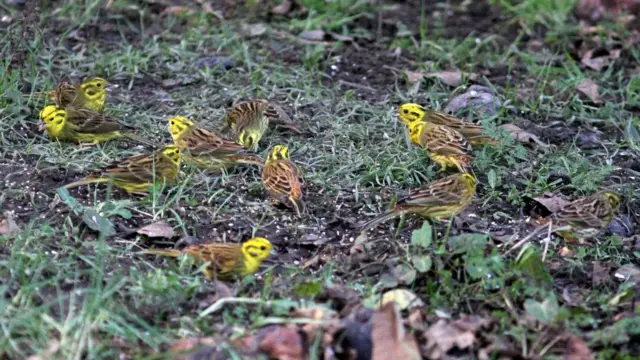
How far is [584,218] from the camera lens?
666 cm

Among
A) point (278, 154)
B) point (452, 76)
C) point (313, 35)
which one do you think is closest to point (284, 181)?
point (278, 154)

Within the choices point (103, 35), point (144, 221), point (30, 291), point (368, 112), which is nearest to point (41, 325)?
point (30, 291)

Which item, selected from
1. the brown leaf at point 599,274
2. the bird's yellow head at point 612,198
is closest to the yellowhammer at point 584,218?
the bird's yellow head at point 612,198

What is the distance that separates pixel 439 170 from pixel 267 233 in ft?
5.23

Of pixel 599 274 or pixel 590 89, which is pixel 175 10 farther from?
pixel 599 274

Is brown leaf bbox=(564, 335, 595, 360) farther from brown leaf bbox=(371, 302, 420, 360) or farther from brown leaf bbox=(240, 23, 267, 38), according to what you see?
brown leaf bbox=(240, 23, 267, 38)

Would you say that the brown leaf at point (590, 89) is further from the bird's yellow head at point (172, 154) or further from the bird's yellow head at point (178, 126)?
the bird's yellow head at point (172, 154)

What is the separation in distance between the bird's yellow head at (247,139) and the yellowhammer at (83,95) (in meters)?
1.13

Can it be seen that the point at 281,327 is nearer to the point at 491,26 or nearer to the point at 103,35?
the point at 103,35

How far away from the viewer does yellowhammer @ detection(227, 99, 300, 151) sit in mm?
7840

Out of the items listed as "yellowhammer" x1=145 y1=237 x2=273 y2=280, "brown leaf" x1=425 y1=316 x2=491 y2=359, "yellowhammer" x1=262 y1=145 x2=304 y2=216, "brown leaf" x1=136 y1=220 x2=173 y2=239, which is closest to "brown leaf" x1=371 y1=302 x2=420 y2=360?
"brown leaf" x1=425 y1=316 x2=491 y2=359

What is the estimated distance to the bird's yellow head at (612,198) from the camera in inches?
269

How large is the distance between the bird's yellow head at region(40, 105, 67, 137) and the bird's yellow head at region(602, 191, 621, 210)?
3.68 m

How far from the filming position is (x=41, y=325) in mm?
5004
